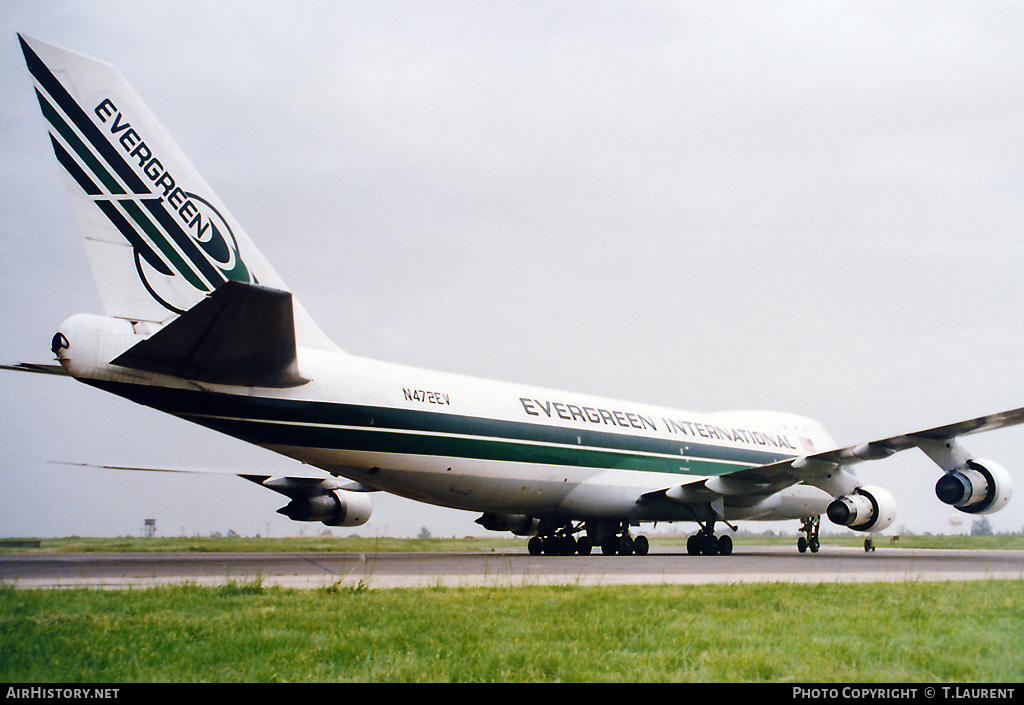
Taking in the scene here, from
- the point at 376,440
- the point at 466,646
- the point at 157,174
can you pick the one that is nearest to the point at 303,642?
the point at 466,646

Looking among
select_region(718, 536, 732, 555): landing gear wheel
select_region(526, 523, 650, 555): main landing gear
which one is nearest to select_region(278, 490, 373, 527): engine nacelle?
select_region(526, 523, 650, 555): main landing gear

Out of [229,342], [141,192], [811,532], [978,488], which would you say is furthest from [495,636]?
[811,532]

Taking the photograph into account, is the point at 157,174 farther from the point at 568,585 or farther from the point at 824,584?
the point at 824,584

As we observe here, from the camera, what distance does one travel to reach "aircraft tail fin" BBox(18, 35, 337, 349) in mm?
13180

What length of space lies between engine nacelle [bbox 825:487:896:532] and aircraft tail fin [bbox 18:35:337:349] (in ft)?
48.3

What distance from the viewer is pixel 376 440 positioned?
15453 mm

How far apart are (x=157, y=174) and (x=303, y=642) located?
11.0m

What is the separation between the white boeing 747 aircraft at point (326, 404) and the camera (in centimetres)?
1227

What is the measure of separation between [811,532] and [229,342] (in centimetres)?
2118

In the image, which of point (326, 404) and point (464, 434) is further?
point (464, 434)

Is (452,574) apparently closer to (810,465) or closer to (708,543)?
(810,465)

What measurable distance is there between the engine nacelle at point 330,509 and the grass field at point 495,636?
38.7 feet

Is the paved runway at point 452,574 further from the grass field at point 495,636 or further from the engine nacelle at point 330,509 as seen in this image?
the engine nacelle at point 330,509

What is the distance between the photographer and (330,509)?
20594 millimetres
